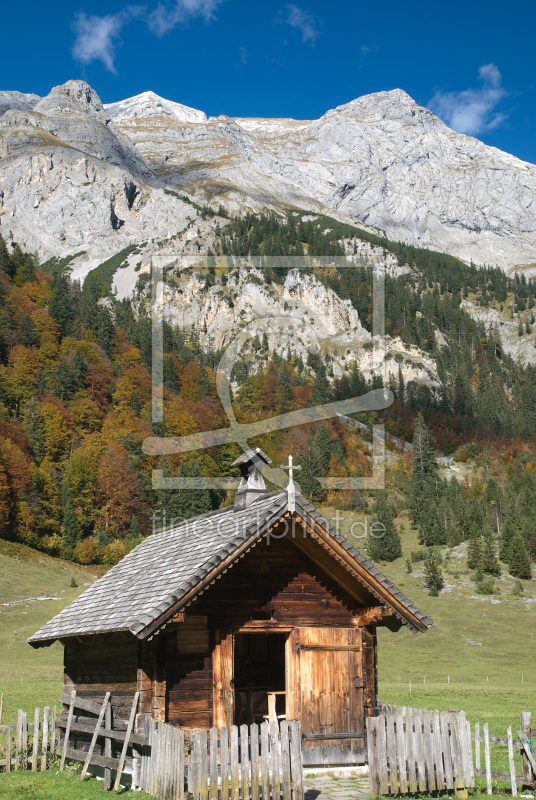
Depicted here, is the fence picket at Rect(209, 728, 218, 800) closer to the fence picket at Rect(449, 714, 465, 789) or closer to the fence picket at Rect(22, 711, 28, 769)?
the fence picket at Rect(449, 714, 465, 789)

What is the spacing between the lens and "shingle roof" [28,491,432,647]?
14.7 metres

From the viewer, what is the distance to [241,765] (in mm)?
12227

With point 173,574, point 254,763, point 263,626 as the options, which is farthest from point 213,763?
point 173,574

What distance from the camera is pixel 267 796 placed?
12.2m

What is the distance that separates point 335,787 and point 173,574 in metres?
5.13

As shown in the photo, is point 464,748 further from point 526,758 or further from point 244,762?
point 244,762

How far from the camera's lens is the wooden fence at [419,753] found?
1354 cm

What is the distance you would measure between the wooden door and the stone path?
0.42 m

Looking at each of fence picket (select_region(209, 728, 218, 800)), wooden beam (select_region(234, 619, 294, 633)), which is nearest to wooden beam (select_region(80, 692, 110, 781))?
wooden beam (select_region(234, 619, 294, 633))

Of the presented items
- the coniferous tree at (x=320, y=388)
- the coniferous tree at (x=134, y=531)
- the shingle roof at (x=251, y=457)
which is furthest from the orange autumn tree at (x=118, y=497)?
the shingle roof at (x=251, y=457)

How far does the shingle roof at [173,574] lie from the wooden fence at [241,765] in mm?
2363

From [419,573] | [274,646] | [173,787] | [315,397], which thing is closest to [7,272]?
[315,397]

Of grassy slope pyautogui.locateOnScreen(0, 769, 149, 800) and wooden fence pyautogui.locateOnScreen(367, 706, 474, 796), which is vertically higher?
wooden fence pyautogui.locateOnScreen(367, 706, 474, 796)

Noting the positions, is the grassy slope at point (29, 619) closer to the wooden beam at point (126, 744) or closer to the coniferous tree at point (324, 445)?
the wooden beam at point (126, 744)
